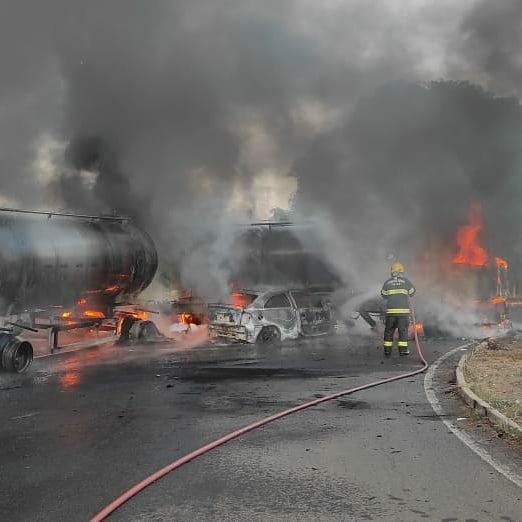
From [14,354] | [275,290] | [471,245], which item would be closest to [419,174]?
[471,245]

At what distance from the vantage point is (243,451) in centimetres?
532

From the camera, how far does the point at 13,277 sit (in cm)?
1047

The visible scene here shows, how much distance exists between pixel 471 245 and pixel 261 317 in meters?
8.32

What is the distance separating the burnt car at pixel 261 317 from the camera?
13445 millimetres

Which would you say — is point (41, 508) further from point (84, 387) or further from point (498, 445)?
point (84, 387)

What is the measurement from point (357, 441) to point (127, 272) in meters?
9.17

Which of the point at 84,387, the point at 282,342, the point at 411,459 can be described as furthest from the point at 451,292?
the point at 411,459

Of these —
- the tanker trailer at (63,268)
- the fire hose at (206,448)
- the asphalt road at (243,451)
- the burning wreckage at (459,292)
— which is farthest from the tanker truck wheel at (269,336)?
the fire hose at (206,448)

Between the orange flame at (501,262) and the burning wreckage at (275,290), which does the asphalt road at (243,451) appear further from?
the orange flame at (501,262)

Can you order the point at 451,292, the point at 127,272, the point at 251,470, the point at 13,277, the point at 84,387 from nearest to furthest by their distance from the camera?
the point at 251,470 → the point at 84,387 → the point at 13,277 → the point at 127,272 → the point at 451,292

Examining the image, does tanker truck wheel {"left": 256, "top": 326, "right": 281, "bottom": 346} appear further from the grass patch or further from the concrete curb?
the concrete curb

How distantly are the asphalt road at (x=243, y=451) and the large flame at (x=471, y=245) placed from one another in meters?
9.11

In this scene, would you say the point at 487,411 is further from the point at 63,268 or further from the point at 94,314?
the point at 94,314

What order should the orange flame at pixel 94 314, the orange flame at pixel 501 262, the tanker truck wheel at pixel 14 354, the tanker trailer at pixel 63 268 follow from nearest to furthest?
the tanker truck wheel at pixel 14 354 < the tanker trailer at pixel 63 268 < the orange flame at pixel 94 314 < the orange flame at pixel 501 262
